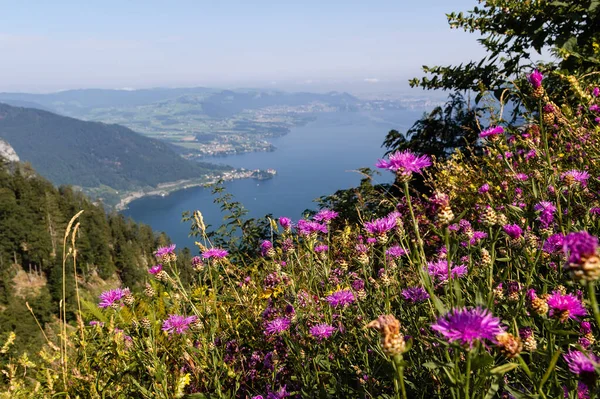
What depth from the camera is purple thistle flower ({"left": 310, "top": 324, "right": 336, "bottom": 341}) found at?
178 centimetres

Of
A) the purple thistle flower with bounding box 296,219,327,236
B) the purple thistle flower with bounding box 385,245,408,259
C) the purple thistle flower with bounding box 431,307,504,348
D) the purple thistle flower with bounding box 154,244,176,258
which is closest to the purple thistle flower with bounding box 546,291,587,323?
the purple thistle flower with bounding box 431,307,504,348

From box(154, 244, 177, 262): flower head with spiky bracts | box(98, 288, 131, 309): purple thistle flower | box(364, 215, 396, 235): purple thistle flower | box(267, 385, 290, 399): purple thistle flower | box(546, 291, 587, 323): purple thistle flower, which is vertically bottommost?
box(267, 385, 290, 399): purple thistle flower

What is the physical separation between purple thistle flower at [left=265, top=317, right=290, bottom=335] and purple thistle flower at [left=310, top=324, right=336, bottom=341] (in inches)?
7.1

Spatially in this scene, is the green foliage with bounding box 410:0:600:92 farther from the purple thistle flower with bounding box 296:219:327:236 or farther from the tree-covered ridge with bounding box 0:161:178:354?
the tree-covered ridge with bounding box 0:161:178:354

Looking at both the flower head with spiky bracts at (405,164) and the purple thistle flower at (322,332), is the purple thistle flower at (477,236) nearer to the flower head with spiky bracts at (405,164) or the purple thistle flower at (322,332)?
the flower head with spiky bracts at (405,164)

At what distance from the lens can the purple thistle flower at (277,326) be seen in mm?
2002

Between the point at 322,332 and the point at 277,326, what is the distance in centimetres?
33

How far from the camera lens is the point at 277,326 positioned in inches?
80.0

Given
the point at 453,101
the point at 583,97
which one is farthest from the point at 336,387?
the point at 453,101

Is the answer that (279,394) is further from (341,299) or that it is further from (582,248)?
(582,248)

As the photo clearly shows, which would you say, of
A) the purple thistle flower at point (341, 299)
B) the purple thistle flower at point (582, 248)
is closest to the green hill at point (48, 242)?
the purple thistle flower at point (341, 299)

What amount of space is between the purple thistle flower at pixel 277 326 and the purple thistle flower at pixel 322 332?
0.18m

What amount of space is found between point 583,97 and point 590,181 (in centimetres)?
47

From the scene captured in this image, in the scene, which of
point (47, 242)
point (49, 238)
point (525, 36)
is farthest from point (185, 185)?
point (525, 36)
